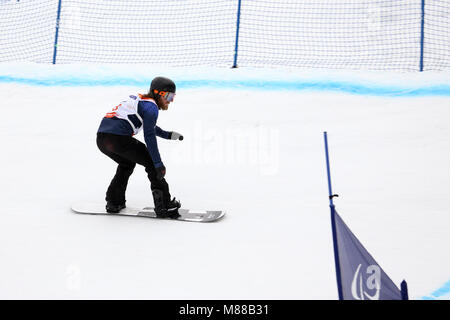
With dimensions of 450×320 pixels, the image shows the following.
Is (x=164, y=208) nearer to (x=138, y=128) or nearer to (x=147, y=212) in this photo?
(x=147, y=212)

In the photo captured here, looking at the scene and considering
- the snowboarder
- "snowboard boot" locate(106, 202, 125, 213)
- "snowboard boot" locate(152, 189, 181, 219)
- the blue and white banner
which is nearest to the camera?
the blue and white banner

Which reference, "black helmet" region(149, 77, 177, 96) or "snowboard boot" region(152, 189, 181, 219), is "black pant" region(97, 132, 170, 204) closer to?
"snowboard boot" region(152, 189, 181, 219)

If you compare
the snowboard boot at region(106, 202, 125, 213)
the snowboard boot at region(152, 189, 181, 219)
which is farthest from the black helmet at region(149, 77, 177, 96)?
the snowboard boot at region(106, 202, 125, 213)

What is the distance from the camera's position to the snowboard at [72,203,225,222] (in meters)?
4.59

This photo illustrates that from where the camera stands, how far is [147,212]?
4.74 m

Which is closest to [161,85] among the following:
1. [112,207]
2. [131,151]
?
[131,151]

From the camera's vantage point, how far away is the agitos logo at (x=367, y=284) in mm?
2422

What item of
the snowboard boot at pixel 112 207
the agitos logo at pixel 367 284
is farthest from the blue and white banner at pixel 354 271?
the snowboard boot at pixel 112 207

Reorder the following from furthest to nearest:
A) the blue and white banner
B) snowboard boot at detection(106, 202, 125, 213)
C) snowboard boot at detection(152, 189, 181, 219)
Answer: snowboard boot at detection(106, 202, 125, 213) < snowboard boot at detection(152, 189, 181, 219) < the blue and white banner

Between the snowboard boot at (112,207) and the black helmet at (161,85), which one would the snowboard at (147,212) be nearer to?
the snowboard boot at (112,207)

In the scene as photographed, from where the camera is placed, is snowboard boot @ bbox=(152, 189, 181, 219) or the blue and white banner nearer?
the blue and white banner
